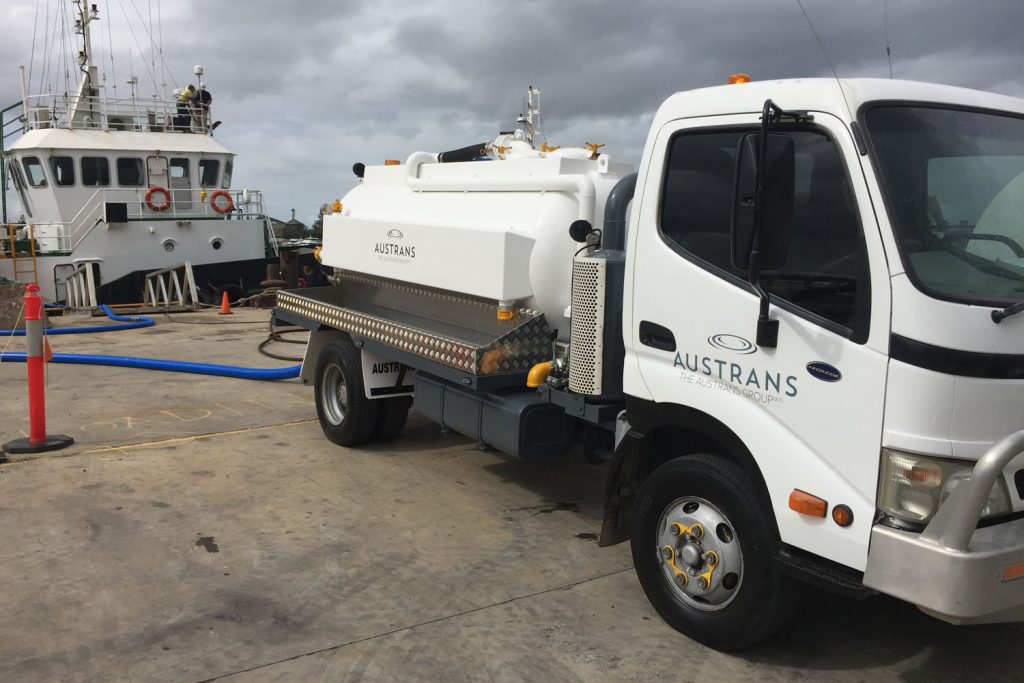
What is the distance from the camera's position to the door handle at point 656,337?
12.5 ft

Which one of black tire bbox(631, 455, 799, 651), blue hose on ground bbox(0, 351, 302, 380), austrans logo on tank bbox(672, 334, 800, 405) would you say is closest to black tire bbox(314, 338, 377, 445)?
blue hose on ground bbox(0, 351, 302, 380)

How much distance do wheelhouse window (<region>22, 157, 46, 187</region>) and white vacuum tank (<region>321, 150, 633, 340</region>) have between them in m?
A: 15.7

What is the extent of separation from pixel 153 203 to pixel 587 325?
17708mm

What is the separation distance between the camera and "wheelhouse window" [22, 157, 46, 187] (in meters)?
19.4

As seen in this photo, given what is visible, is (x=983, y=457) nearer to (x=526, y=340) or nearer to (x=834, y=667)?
(x=834, y=667)

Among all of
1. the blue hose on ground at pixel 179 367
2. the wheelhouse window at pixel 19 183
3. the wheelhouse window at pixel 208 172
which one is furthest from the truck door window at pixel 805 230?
the wheelhouse window at pixel 19 183

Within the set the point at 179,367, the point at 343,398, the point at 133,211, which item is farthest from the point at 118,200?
the point at 343,398

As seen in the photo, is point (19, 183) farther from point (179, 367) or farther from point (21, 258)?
point (179, 367)

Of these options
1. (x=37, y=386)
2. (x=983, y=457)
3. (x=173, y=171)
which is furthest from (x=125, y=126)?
(x=983, y=457)

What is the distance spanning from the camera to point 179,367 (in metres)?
10.2

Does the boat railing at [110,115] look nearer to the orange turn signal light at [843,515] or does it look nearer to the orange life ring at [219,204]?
the orange life ring at [219,204]

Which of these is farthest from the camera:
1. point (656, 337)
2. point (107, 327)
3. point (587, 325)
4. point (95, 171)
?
point (95, 171)

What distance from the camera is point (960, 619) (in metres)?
2.80

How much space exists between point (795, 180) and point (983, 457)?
1.17m
